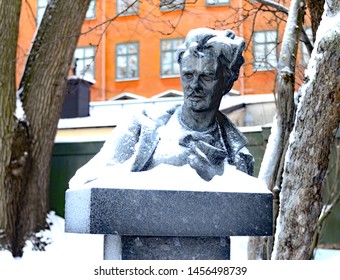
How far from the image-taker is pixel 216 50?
Answer: 14.3 ft

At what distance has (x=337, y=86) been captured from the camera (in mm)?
6441

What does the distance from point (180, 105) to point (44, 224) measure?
8040 mm

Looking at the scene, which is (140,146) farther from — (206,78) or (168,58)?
(168,58)

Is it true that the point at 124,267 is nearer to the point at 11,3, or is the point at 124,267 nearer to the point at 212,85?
the point at 212,85

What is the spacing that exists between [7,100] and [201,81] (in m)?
6.97

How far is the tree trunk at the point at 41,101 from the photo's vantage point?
10.9 m

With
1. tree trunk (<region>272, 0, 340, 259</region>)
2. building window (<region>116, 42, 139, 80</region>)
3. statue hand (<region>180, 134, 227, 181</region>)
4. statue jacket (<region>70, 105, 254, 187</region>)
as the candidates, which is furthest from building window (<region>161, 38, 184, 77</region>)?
statue hand (<region>180, 134, 227, 181</region>)

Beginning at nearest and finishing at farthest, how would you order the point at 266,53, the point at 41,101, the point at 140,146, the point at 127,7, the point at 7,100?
1. the point at 140,146
2. the point at 127,7
3. the point at 7,100
4. the point at 41,101
5. the point at 266,53

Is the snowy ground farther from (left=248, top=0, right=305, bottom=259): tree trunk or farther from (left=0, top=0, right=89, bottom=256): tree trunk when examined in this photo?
(left=248, top=0, right=305, bottom=259): tree trunk

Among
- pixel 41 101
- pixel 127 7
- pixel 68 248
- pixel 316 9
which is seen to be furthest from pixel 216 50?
pixel 68 248

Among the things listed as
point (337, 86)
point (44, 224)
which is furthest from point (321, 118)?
point (44, 224)

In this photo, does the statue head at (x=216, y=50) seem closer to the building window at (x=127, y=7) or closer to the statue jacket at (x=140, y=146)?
the statue jacket at (x=140, y=146)

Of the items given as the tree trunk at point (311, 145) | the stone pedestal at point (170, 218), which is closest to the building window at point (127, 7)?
the tree trunk at point (311, 145)

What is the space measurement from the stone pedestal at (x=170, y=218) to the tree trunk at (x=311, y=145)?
98.1 inches
